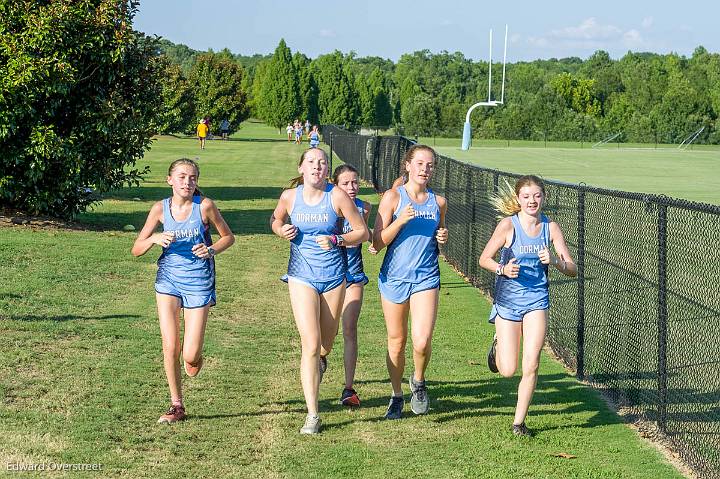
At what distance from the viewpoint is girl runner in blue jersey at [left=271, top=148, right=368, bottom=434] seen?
7.34 m

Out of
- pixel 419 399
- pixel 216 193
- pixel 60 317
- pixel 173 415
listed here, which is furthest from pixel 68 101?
pixel 419 399

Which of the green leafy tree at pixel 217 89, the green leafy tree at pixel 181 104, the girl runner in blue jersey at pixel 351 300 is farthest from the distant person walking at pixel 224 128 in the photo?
the girl runner in blue jersey at pixel 351 300

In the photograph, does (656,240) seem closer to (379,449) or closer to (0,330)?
(379,449)

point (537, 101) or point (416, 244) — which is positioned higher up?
point (537, 101)

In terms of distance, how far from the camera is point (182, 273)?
754 centimetres

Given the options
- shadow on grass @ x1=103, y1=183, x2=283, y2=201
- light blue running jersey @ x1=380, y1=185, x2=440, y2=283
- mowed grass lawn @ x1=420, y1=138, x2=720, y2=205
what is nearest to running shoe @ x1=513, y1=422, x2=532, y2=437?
light blue running jersey @ x1=380, y1=185, x2=440, y2=283

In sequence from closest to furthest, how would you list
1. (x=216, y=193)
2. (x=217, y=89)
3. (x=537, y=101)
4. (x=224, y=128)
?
(x=216, y=193)
(x=224, y=128)
(x=217, y=89)
(x=537, y=101)

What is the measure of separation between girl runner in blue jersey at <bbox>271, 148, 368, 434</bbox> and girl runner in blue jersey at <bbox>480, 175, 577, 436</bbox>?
102 centimetres

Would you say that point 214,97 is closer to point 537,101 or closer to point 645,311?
point 537,101

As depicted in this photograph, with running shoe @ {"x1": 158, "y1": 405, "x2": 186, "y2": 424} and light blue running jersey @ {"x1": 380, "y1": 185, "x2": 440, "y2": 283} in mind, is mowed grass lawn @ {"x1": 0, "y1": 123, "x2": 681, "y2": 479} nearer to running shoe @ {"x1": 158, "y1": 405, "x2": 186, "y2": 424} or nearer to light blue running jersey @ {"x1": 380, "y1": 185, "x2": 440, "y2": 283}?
running shoe @ {"x1": 158, "y1": 405, "x2": 186, "y2": 424}

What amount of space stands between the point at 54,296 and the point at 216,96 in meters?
72.5

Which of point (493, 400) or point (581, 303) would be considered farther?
point (581, 303)

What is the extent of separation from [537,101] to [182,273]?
297 ft

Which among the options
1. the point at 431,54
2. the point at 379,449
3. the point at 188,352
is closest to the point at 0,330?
→ the point at 188,352
